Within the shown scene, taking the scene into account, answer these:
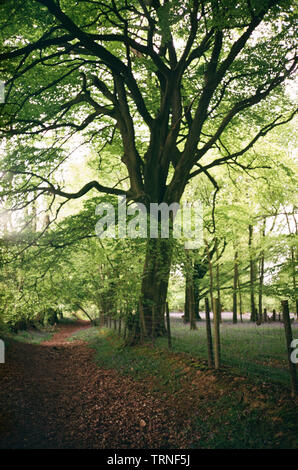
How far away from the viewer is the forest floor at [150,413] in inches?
208

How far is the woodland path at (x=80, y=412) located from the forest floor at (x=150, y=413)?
0.05ft

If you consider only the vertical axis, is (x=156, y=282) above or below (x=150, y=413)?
above

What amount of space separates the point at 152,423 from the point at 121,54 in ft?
40.0

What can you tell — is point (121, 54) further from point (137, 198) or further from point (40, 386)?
point (40, 386)

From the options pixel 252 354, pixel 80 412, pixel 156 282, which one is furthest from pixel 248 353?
pixel 80 412

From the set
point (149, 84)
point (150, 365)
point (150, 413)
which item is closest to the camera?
point (150, 413)

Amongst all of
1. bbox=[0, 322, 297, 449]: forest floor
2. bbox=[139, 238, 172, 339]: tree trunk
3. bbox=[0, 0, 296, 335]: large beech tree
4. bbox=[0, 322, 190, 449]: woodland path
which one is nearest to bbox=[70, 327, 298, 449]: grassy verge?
bbox=[0, 322, 297, 449]: forest floor

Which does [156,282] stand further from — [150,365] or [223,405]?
[223,405]

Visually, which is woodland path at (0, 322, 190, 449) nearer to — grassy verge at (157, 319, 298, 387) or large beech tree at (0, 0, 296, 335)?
grassy verge at (157, 319, 298, 387)

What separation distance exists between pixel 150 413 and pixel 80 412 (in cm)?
154

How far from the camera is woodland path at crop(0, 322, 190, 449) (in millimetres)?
5844

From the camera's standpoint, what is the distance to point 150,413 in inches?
271

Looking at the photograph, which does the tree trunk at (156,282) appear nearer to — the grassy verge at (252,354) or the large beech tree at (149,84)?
the large beech tree at (149,84)
